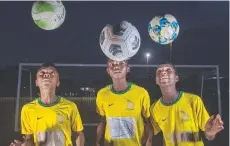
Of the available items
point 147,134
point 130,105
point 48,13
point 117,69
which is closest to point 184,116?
point 147,134

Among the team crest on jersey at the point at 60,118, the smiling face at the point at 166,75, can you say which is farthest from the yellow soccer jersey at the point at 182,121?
the team crest on jersey at the point at 60,118

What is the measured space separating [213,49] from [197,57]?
3.93ft

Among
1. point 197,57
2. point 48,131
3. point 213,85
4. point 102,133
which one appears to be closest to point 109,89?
point 102,133

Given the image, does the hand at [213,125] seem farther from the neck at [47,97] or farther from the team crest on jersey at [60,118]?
the neck at [47,97]

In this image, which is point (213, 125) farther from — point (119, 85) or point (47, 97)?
point (47, 97)

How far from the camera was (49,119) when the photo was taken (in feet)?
11.8

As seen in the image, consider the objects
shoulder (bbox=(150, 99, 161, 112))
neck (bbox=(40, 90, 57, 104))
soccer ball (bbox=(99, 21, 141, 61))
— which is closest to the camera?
soccer ball (bbox=(99, 21, 141, 61))

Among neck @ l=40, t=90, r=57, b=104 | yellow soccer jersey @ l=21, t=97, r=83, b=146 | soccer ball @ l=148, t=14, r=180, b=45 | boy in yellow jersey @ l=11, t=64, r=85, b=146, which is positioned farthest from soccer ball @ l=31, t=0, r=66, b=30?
soccer ball @ l=148, t=14, r=180, b=45

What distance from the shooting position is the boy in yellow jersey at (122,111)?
3625 mm

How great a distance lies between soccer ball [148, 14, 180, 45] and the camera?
3.83 metres

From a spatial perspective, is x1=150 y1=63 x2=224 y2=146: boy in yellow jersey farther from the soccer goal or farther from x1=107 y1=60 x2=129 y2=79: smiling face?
the soccer goal

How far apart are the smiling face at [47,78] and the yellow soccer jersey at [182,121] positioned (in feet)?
4.54

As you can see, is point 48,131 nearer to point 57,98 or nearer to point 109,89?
point 57,98

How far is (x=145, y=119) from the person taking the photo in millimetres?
3717
